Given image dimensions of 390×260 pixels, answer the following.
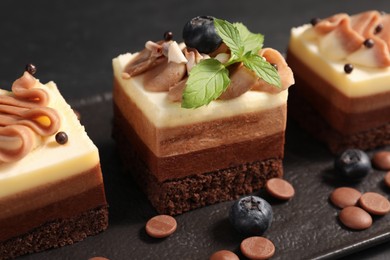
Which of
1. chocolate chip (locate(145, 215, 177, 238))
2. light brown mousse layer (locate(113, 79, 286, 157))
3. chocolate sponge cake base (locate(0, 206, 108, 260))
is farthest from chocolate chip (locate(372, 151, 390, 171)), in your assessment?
chocolate sponge cake base (locate(0, 206, 108, 260))

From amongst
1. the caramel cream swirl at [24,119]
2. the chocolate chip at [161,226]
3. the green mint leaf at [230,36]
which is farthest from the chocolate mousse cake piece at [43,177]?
the green mint leaf at [230,36]

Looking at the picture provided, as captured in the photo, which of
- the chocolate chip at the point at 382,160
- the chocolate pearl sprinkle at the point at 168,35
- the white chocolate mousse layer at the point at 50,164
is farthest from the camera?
the chocolate chip at the point at 382,160

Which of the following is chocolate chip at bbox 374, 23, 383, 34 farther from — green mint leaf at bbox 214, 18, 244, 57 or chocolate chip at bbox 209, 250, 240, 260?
chocolate chip at bbox 209, 250, 240, 260

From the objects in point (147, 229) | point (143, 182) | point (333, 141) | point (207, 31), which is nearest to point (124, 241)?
point (147, 229)

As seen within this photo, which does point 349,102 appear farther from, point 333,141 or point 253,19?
point 253,19

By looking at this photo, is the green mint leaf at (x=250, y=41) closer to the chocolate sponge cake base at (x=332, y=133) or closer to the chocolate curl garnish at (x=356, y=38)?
the chocolate curl garnish at (x=356, y=38)

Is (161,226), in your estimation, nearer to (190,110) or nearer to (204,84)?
(190,110)
